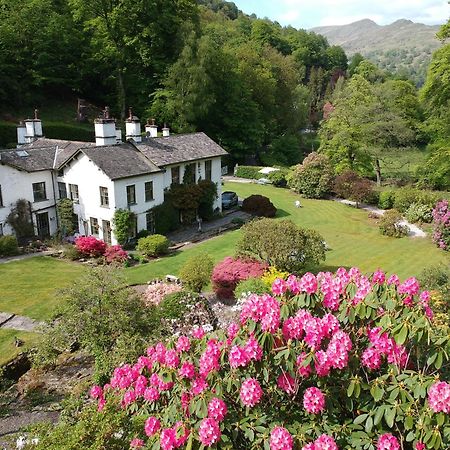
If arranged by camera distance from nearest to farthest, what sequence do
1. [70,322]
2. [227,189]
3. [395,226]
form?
[70,322]
[395,226]
[227,189]

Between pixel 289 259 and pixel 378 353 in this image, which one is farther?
pixel 289 259

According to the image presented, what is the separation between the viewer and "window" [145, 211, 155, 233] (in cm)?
3205

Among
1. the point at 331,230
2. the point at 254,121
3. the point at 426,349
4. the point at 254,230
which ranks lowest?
the point at 331,230

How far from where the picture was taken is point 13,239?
2830cm

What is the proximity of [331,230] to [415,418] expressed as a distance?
30760mm

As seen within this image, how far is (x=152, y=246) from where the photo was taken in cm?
→ 2877

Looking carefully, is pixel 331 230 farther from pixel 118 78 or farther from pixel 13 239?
pixel 118 78

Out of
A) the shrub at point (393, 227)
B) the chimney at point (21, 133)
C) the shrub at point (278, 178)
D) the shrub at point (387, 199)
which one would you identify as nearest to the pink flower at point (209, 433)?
the shrub at point (393, 227)

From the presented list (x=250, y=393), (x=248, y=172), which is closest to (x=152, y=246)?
(x=250, y=393)

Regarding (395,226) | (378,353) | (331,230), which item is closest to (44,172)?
(331,230)

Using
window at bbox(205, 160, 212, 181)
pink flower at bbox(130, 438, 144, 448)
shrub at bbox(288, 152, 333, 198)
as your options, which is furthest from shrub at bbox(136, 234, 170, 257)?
shrub at bbox(288, 152, 333, 198)

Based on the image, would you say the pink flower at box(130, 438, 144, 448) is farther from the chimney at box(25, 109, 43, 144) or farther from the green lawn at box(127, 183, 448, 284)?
the chimney at box(25, 109, 43, 144)

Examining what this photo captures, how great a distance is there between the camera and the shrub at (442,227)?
3125cm

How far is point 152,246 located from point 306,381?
22491mm
